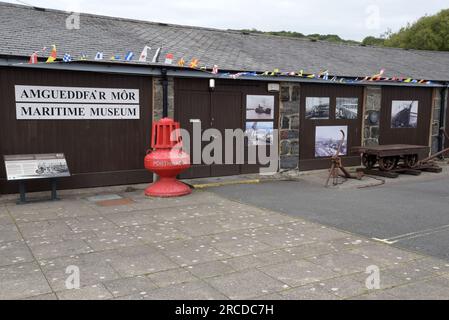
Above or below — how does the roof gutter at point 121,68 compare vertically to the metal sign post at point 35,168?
above

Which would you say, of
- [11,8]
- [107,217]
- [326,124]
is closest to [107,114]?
[107,217]

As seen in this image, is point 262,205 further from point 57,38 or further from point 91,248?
point 57,38

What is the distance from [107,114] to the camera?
9.79 m

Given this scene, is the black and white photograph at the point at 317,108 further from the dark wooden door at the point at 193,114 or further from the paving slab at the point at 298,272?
the paving slab at the point at 298,272

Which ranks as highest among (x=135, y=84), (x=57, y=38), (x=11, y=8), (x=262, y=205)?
Result: (x=11, y=8)

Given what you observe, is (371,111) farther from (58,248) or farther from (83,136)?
(58,248)

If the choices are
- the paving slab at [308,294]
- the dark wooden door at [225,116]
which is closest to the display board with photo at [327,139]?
the dark wooden door at [225,116]

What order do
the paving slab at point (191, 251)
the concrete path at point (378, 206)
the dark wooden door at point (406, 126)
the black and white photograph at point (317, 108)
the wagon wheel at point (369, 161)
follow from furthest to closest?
1. the dark wooden door at point (406, 126)
2. the black and white photograph at point (317, 108)
3. the wagon wheel at point (369, 161)
4. the concrete path at point (378, 206)
5. the paving slab at point (191, 251)

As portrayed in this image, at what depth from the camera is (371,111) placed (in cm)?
1376

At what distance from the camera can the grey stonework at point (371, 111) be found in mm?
13625

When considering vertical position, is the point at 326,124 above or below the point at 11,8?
below

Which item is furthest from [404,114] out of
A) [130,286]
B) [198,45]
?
[130,286]

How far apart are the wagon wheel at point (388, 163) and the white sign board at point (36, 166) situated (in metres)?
7.96
